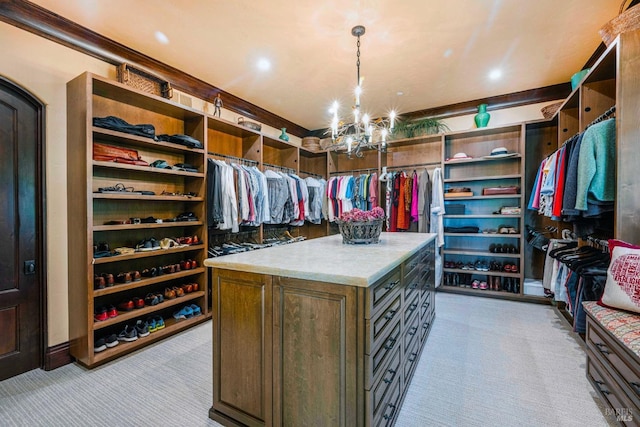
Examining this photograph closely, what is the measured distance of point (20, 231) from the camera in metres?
2.14

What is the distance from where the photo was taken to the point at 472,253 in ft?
13.0

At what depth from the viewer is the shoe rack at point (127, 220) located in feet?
7.31

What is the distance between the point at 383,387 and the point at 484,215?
3307 millimetres

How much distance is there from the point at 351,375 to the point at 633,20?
289 centimetres

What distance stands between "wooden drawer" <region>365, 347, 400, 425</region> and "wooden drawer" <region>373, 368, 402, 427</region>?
0.02 meters

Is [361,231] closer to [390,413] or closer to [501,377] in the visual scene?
[390,413]

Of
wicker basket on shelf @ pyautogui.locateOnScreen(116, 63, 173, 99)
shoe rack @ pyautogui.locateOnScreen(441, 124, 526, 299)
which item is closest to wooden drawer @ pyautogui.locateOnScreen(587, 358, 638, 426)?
shoe rack @ pyautogui.locateOnScreen(441, 124, 526, 299)

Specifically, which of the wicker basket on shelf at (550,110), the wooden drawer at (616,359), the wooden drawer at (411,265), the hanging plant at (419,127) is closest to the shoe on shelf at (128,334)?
the wooden drawer at (411,265)

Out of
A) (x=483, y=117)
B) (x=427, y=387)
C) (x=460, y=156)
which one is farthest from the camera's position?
(x=460, y=156)

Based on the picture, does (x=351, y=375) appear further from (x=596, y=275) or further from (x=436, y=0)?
(x=436, y=0)

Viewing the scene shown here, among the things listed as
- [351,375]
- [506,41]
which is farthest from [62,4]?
[506,41]

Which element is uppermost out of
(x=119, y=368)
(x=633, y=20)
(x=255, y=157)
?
(x=633, y=20)

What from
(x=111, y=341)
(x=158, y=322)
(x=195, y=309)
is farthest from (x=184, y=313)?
(x=111, y=341)

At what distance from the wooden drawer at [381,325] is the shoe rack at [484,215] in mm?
2895
